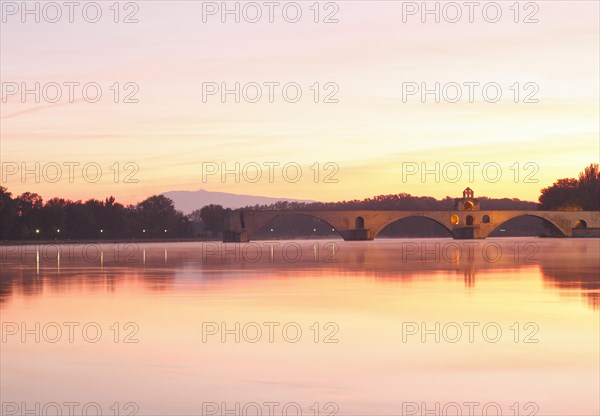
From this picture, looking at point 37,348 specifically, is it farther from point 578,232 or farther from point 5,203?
point 578,232

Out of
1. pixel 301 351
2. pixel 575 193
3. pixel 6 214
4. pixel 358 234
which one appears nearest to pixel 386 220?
pixel 358 234

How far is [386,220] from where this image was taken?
159m

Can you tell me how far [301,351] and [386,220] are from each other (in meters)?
144

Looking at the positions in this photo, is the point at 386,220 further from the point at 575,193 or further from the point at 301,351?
the point at 301,351

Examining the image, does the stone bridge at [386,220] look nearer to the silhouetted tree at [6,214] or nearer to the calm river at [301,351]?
the silhouetted tree at [6,214]

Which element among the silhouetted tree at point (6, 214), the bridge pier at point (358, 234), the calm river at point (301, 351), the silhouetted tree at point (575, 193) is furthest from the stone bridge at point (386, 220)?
the calm river at point (301, 351)

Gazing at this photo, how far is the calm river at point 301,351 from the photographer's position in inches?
460

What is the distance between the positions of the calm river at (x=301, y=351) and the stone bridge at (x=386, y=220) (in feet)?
380

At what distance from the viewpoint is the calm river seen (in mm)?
11672

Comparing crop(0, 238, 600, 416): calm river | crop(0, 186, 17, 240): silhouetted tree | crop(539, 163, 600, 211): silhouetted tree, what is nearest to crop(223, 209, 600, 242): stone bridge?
crop(539, 163, 600, 211): silhouetted tree

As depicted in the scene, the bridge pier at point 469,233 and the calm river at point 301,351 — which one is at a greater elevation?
the bridge pier at point 469,233

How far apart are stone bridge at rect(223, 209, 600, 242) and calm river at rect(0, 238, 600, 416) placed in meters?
116

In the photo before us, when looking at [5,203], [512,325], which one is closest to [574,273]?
[512,325]

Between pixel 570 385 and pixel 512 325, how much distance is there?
6601 millimetres
